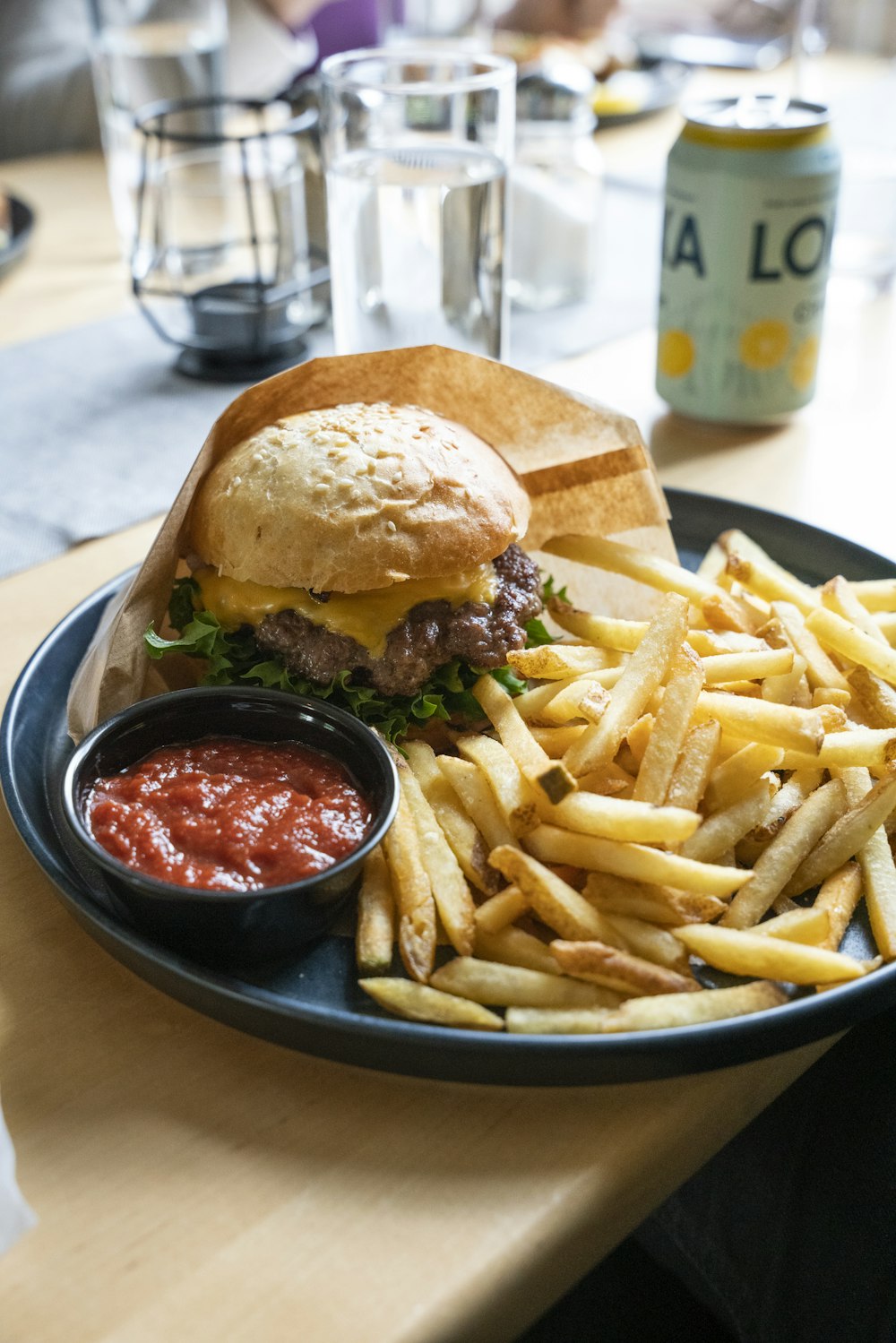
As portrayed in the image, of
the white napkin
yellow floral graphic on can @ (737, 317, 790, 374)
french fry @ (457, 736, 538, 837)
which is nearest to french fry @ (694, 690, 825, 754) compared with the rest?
french fry @ (457, 736, 538, 837)

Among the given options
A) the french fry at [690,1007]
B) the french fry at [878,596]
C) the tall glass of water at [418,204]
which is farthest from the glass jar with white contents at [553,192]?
the french fry at [690,1007]

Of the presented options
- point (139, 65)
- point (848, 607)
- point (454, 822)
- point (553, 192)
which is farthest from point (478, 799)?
point (139, 65)

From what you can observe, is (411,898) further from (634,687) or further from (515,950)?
(634,687)

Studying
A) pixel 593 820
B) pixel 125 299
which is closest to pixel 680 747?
pixel 593 820

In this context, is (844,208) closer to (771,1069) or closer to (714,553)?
(714,553)

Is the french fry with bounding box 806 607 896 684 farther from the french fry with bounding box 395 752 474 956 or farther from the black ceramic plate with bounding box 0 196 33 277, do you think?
the black ceramic plate with bounding box 0 196 33 277

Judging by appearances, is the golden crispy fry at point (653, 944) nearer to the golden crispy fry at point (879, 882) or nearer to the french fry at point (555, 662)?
the golden crispy fry at point (879, 882)
